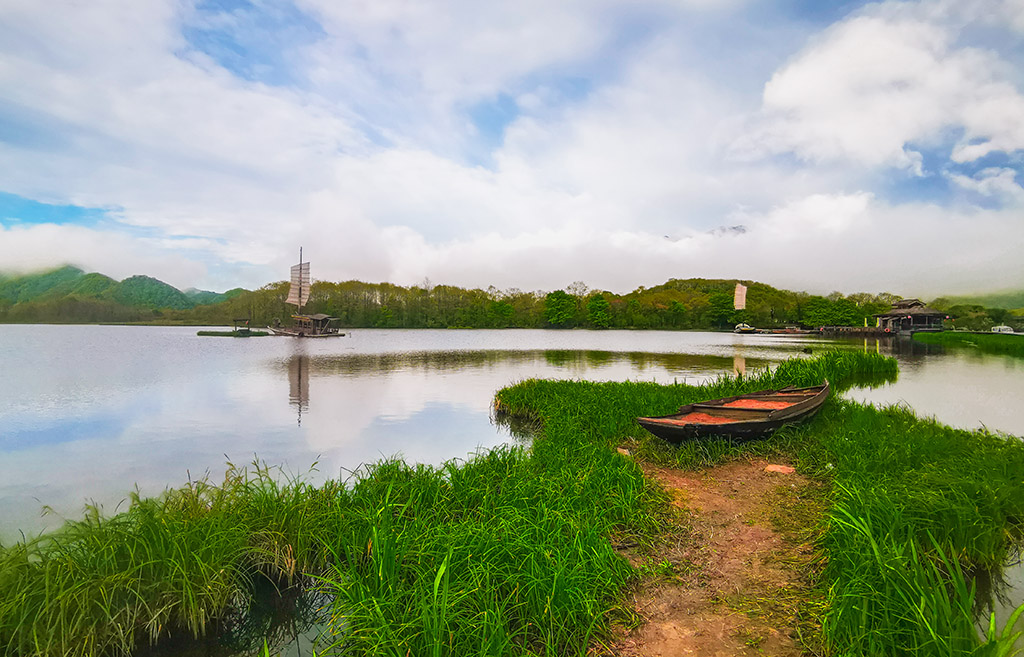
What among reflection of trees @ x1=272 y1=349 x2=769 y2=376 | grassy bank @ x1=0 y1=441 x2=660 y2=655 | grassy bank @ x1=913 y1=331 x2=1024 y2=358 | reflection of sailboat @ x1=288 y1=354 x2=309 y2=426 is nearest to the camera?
grassy bank @ x1=0 y1=441 x2=660 y2=655

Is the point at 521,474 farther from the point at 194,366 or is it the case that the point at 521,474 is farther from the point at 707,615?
the point at 194,366

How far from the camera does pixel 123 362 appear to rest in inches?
1089

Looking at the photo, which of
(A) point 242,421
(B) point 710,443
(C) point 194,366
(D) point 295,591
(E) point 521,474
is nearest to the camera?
(D) point 295,591

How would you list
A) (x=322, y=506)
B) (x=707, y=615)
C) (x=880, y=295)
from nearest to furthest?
(x=707, y=615) → (x=322, y=506) → (x=880, y=295)

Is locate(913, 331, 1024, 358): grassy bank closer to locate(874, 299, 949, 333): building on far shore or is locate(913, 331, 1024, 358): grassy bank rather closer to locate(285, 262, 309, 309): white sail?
locate(874, 299, 949, 333): building on far shore

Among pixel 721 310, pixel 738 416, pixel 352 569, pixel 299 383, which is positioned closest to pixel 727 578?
pixel 352 569

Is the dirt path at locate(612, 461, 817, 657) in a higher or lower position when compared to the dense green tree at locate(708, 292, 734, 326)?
lower

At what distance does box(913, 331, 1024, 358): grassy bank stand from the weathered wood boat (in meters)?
34.6

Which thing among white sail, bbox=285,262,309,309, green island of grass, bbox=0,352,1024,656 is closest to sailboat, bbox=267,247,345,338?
white sail, bbox=285,262,309,309

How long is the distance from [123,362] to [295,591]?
102 ft

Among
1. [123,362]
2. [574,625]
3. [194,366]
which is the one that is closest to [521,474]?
[574,625]

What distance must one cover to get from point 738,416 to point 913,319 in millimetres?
69839

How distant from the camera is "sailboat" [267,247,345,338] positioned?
5956 centimetres

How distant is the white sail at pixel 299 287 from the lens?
80.2m
